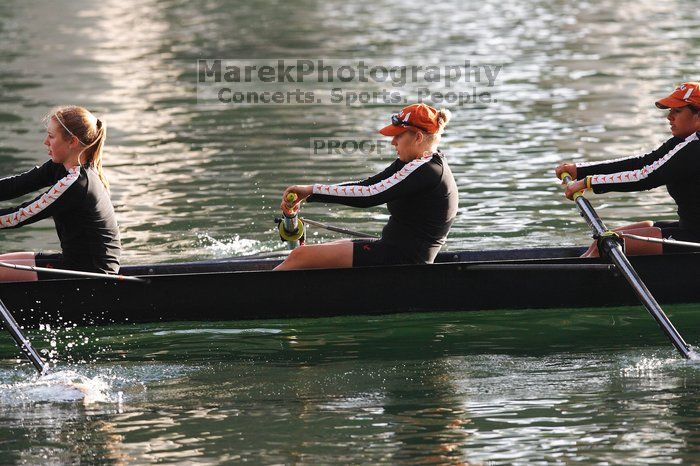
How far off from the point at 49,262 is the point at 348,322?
2.17m

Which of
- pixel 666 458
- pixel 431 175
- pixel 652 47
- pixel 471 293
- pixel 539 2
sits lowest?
pixel 666 458

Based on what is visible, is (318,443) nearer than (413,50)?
Yes

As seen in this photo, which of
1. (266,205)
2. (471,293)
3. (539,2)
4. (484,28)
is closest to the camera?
(471,293)

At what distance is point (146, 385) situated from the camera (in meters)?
8.57

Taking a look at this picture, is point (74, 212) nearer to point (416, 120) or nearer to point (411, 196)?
point (411, 196)

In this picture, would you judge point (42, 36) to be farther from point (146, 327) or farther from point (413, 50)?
point (146, 327)

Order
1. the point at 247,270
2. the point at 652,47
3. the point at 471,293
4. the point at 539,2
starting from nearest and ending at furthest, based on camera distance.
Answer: the point at 471,293
the point at 247,270
the point at 652,47
the point at 539,2

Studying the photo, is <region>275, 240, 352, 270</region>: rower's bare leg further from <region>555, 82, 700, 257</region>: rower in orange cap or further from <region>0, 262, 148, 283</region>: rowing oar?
<region>555, 82, 700, 257</region>: rower in orange cap

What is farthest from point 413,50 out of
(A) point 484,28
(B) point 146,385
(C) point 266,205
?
(B) point 146,385

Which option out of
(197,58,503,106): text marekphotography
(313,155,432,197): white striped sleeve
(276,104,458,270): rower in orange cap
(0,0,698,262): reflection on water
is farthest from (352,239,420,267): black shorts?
(197,58,503,106): text marekphotography

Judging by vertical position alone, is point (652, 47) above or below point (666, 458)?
above

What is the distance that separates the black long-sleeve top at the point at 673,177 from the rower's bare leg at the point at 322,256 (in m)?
1.79

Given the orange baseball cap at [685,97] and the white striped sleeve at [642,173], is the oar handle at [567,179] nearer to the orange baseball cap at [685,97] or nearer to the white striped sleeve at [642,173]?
the white striped sleeve at [642,173]

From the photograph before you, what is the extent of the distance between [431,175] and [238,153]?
8.29 metres
